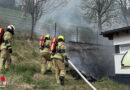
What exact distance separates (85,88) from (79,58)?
21.3ft

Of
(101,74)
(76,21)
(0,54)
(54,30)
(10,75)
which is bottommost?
(101,74)

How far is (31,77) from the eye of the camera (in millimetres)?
6801

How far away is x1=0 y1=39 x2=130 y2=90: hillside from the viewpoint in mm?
5645

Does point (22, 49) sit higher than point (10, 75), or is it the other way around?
point (22, 49)

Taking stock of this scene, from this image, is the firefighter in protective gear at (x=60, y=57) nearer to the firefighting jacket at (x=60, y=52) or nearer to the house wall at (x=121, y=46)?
the firefighting jacket at (x=60, y=52)

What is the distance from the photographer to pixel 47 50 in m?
8.03

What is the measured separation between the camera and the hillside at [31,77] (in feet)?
18.5

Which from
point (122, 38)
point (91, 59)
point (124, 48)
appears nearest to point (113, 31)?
point (122, 38)

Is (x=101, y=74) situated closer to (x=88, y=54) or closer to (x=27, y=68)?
(x=88, y=54)

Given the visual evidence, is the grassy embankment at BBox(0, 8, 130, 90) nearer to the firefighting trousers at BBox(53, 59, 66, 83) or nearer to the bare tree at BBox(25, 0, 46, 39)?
the firefighting trousers at BBox(53, 59, 66, 83)

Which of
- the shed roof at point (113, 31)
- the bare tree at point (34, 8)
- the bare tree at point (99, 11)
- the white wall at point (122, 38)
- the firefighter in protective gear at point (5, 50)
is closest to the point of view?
the firefighter in protective gear at point (5, 50)

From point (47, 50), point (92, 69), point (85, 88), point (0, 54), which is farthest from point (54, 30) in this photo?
point (85, 88)

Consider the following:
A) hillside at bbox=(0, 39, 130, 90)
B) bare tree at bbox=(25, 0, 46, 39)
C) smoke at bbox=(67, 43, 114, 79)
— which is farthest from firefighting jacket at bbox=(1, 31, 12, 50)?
bare tree at bbox=(25, 0, 46, 39)

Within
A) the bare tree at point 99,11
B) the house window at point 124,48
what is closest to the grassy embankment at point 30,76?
the house window at point 124,48
